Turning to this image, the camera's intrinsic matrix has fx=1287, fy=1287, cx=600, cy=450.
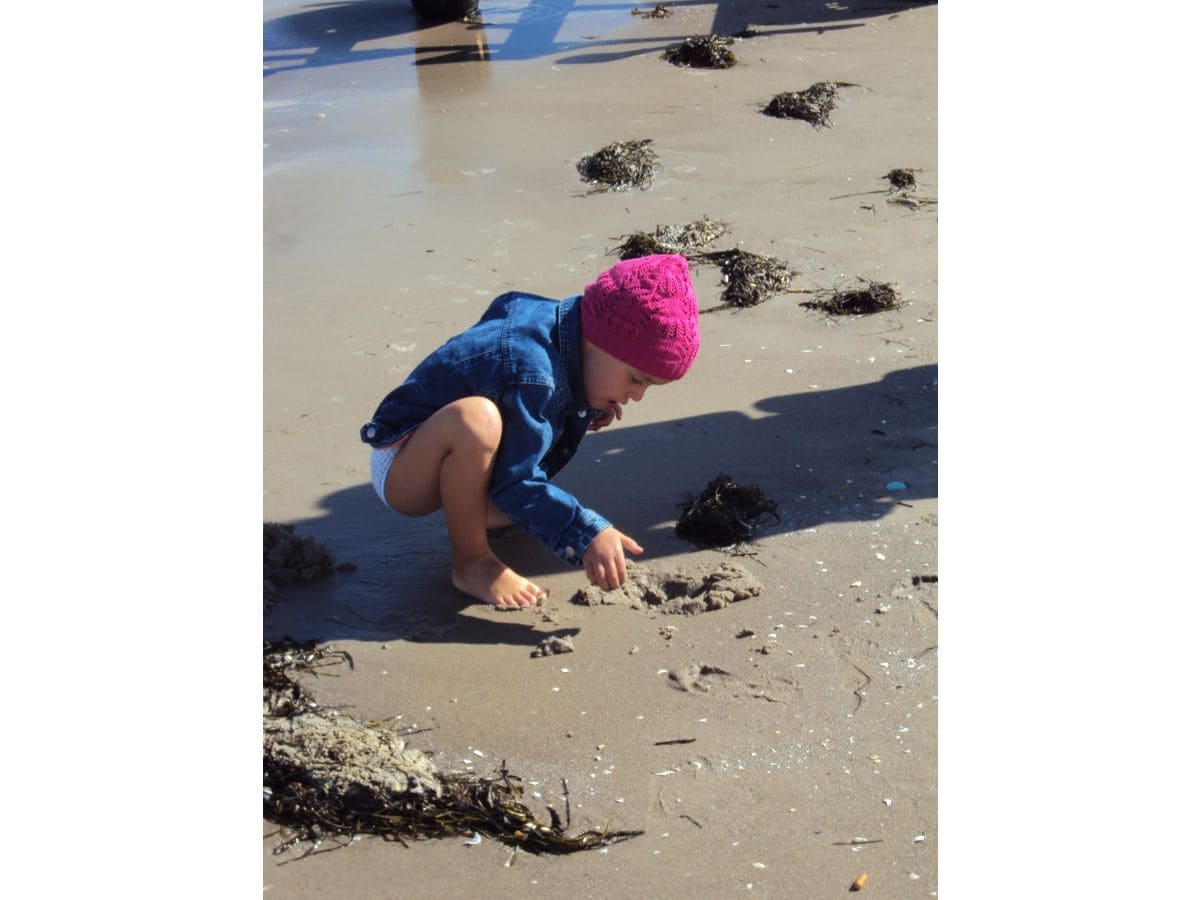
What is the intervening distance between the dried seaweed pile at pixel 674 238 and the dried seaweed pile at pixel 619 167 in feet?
2.22

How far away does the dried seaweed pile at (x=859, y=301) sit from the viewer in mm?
5020

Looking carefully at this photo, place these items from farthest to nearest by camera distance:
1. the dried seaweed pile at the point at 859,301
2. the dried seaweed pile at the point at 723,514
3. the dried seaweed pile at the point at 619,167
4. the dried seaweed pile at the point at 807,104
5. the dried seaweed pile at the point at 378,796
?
the dried seaweed pile at the point at 807,104 < the dried seaweed pile at the point at 619,167 < the dried seaweed pile at the point at 859,301 < the dried seaweed pile at the point at 723,514 < the dried seaweed pile at the point at 378,796

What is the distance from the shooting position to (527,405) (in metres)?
3.32

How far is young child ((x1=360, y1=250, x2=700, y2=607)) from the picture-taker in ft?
10.8

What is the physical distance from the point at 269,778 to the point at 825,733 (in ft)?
4.04

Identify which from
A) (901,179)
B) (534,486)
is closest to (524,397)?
(534,486)

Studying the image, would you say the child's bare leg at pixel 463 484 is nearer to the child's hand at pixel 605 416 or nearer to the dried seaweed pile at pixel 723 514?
the child's hand at pixel 605 416

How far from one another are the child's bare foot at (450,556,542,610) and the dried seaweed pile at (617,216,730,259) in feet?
7.81

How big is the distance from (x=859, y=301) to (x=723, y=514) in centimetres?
167

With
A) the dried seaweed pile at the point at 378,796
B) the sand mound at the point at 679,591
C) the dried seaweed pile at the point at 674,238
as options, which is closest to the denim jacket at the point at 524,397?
the sand mound at the point at 679,591

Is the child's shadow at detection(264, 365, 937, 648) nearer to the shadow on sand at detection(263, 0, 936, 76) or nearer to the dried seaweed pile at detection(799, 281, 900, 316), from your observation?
the dried seaweed pile at detection(799, 281, 900, 316)

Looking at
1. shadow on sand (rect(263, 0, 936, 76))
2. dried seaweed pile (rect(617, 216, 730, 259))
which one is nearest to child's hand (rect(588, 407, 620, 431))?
dried seaweed pile (rect(617, 216, 730, 259))

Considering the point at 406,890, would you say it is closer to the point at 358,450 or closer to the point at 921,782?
the point at 921,782

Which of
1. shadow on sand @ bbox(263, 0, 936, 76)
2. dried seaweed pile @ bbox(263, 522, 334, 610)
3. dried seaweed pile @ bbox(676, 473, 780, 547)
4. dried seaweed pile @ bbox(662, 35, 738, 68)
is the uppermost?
shadow on sand @ bbox(263, 0, 936, 76)
